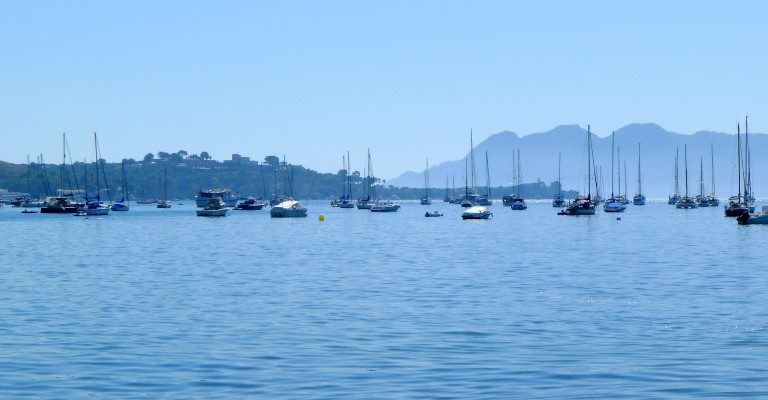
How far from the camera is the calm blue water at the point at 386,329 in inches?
840

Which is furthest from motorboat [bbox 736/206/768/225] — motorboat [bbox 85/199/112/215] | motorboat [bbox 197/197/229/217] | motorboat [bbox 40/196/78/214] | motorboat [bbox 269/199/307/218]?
motorboat [bbox 40/196/78/214]

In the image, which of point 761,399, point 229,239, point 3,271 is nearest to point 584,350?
point 761,399

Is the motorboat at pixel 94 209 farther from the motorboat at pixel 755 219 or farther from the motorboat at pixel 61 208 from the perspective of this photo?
the motorboat at pixel 755 219

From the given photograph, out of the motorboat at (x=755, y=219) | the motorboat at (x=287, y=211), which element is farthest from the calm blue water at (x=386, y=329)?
the motorboat at (x=287, y=211)

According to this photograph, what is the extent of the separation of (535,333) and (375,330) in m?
4.35

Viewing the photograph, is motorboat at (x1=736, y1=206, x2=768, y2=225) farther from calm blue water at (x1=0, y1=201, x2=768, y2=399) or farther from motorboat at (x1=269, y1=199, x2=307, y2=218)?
motorboat at (x1=269, y1=199, x2=307, y2=218)

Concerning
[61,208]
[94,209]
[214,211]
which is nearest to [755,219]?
[214,211]

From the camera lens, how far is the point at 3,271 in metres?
52.8

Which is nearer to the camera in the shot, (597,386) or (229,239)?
(597,386)

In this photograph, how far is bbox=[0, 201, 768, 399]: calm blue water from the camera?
21.3 m

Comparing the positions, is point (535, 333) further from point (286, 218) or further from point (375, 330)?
point (286, 218)

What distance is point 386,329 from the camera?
96.3 feet

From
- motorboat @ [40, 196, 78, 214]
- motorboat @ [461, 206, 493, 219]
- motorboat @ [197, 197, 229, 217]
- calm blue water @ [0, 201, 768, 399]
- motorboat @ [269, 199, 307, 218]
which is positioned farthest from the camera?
motorboat @ [40, 196, 78, 214]

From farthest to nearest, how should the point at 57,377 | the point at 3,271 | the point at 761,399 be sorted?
the point at 3,271
the point at 57,377
the point at 761,399
